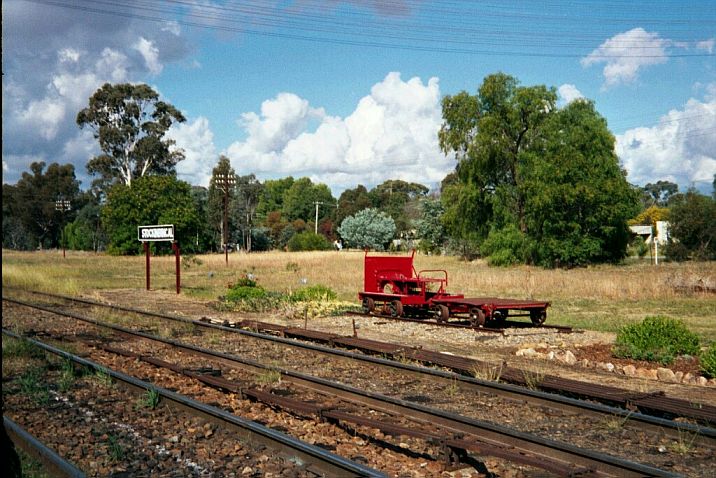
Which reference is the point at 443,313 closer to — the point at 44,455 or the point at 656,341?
the point at 656,341

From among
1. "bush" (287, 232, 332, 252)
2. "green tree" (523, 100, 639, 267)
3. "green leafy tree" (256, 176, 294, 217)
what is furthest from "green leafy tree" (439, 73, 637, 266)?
"green leafy tree" (256, 176, 294, 217)

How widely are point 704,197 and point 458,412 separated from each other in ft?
183

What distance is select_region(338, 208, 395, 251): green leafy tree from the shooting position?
107 meters

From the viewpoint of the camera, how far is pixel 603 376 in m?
11.6

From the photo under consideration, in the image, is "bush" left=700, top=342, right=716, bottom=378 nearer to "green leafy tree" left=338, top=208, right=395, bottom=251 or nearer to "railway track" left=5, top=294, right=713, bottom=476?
"railway track" left=5, top=294, right=713, bottom=476

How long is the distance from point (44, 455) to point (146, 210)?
74.2 m

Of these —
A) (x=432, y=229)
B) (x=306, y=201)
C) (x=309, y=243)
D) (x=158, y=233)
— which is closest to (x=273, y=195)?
(x=306, y=201)

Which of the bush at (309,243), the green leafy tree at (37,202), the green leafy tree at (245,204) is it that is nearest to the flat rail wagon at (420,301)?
the bush at (309,243)

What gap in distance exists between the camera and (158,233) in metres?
27.6

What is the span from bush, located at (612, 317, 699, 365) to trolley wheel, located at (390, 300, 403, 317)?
7.01 m

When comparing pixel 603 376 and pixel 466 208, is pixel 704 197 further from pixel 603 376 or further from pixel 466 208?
pixel 603 376

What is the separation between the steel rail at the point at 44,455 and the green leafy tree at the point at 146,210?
70.1m

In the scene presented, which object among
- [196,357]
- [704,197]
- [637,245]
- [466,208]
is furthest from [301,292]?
[637,245]

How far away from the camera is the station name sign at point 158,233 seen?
88.9 feet
